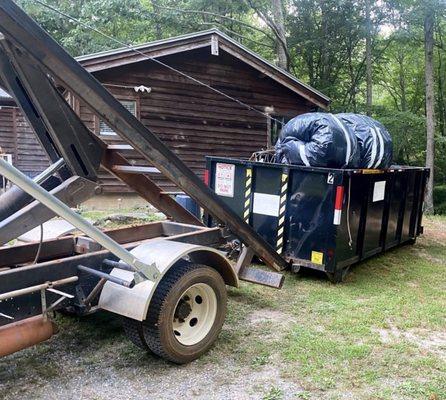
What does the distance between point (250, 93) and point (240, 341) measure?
10.4m

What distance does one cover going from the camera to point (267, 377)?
3373mm

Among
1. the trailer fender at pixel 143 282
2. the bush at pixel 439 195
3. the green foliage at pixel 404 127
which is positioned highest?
the green foliage at pixel 404 127

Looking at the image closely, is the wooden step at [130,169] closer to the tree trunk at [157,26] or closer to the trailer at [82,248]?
the trailer at [82,248]

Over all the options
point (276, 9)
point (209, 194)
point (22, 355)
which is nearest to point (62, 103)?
point (209, 194)

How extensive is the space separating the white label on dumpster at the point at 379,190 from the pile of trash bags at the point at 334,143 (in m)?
0.24

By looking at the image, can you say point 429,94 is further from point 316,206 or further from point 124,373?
point 124,373

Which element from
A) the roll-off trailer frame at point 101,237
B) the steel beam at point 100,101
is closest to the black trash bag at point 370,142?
the roll-off trailer frame at point 101,237

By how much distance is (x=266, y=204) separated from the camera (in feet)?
20.2

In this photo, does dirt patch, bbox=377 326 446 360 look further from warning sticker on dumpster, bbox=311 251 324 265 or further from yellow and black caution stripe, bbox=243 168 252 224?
yellow and black caution stripe, bbox=243 168 252 224

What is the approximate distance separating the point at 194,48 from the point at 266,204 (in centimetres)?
674

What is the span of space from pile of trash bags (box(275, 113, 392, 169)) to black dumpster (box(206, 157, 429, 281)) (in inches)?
8.2

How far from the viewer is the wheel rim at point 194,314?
3.58m

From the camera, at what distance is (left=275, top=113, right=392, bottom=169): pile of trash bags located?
5.67 meters

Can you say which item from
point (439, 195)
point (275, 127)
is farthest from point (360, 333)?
point (439, 195)
